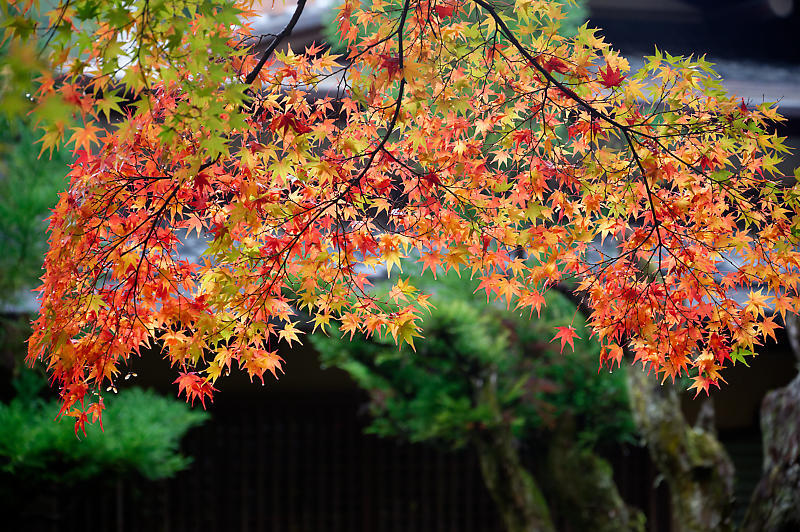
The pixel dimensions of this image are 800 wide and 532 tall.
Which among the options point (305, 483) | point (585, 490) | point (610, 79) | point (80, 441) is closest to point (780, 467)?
point (585, 490)

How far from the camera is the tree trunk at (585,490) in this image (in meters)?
4.63

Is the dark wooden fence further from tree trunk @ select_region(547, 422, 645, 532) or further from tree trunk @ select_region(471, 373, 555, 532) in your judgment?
tree trunk @ select_region(471, 373, 555, 532)

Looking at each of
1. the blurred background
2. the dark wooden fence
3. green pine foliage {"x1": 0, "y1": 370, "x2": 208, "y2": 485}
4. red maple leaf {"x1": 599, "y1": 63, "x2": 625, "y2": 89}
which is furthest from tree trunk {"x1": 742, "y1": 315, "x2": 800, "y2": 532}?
green pine foliage {"x1": 0, "y1": 370, "x2": 208, "y2": 485}

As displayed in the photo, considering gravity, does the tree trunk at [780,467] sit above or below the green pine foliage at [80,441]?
below

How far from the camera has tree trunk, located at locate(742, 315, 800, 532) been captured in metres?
2.89

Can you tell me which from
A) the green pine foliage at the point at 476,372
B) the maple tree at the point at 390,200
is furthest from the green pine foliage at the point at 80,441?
the maple tree at the point at 390,200

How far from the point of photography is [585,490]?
4863mm

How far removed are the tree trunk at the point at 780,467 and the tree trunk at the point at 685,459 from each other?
497 millimetres

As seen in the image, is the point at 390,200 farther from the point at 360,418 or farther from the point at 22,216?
the point at 360,418

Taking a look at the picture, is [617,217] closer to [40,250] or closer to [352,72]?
[352,72]

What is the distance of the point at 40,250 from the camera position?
→ 13.9 feet

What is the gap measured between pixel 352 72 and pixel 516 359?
3359 mm

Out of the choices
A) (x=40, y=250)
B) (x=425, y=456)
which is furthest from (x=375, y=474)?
(x=40, y=250)

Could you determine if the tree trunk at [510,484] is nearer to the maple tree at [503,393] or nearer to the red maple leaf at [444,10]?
the maple tree at [503,393]
